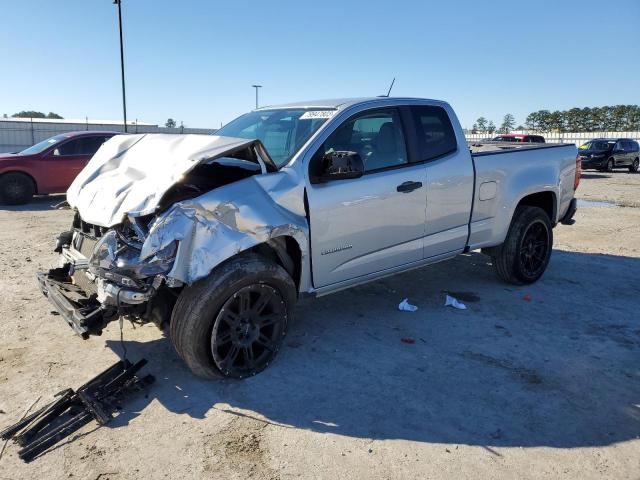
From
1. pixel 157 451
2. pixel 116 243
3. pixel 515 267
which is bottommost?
pixel 157 451

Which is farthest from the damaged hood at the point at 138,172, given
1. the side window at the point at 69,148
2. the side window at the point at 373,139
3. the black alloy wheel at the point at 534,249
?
the side window at the point at 69,148

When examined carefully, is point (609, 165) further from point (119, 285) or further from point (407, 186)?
point (119, 285)

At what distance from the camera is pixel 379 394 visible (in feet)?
11.1

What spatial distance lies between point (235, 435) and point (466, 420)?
1.39 meters

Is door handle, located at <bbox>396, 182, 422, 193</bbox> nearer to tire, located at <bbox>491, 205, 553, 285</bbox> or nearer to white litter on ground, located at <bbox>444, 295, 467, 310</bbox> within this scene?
white litter on ground, located at <bbox>444, 295, 467, 310</bbox>

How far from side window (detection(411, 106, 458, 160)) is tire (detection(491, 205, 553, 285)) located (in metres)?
1.30

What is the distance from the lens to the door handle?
169 inches

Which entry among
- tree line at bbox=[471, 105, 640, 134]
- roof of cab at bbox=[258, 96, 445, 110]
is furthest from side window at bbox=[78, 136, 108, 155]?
tree line at bbox=[471, 105, 640, 134]

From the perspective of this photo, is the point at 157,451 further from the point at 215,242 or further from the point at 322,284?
the point at 322,284

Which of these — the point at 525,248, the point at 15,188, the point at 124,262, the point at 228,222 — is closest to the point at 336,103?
the point at 228,222

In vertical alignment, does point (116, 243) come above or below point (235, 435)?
above

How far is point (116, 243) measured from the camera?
3326 millimetres

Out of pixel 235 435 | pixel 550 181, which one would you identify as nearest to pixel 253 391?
pixel 235 435

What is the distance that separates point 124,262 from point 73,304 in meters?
0.61
